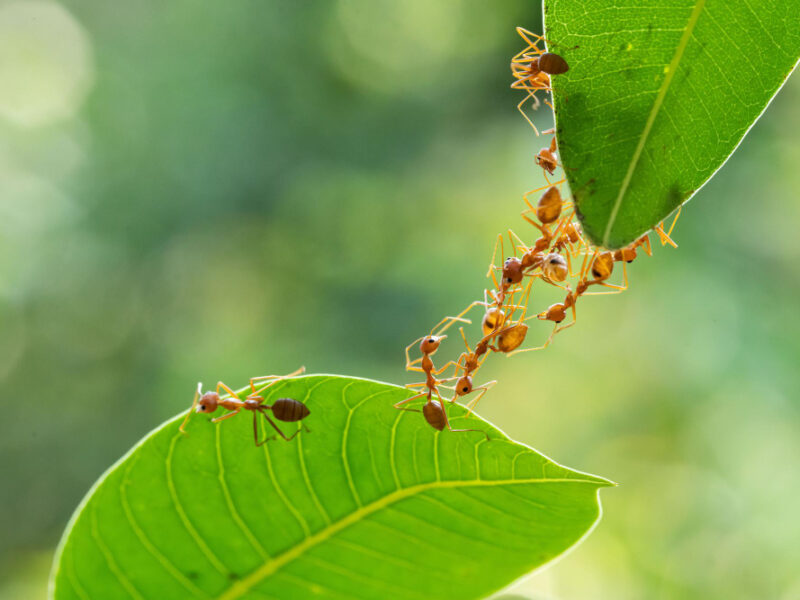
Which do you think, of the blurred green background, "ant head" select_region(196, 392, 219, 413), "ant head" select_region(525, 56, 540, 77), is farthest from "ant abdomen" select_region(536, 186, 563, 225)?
the blurred green background

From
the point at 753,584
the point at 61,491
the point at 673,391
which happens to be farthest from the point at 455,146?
the point at 61,491

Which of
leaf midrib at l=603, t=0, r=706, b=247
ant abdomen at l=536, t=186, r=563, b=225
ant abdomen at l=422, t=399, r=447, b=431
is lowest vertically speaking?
ant abdomen at l=422, t=399, r=447, b=431

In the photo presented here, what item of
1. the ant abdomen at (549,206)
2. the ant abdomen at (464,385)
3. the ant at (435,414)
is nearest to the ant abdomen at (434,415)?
A: the ant at (435,414)

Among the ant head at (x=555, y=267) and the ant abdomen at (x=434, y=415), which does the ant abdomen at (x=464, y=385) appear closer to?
the ant head at (x=555, y=267)

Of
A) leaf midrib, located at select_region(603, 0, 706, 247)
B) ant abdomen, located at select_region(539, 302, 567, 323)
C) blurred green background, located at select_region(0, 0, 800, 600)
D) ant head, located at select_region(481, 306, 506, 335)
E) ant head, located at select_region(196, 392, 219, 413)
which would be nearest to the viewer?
leaf midrib, located at select_region(603, 0, 706, 247)

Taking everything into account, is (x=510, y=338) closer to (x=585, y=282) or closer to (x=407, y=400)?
(x=585, y=282)

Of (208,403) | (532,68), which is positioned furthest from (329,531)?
(532,68)

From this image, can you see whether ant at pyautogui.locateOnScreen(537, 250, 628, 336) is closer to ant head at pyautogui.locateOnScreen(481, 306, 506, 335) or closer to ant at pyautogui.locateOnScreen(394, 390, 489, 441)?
ant head at pyautogui.locateOnScreen(481, 306, 506, 335)
